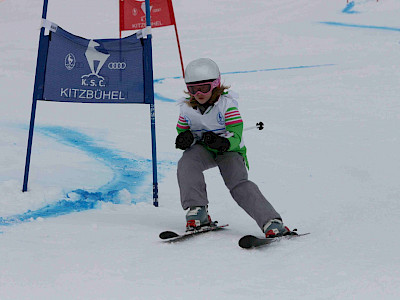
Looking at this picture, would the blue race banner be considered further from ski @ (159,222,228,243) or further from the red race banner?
the red race banner

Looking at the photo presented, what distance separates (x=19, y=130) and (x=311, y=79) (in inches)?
206

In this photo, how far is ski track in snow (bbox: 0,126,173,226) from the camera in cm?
375

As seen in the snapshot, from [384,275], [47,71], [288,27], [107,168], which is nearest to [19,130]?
[107,168]

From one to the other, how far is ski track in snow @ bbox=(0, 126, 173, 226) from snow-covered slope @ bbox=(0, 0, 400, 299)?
0.6 inches

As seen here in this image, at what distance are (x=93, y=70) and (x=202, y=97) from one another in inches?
39.9

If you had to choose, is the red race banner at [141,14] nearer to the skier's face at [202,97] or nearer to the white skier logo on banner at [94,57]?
the white skier logo on banner at [94,57]

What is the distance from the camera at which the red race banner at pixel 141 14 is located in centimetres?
956

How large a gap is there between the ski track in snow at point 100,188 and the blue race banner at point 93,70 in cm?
71

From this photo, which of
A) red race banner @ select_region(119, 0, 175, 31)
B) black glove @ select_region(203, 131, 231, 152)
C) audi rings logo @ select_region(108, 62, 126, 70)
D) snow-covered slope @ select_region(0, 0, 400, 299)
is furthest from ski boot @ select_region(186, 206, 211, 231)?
red race banner @ select_region(119, 0, 175, 31)

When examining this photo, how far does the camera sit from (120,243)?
3.01 metres

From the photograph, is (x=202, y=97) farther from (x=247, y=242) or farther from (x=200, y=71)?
(x=247, y=242)

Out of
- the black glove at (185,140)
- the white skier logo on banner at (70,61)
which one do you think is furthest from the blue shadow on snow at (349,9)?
the black glove at (185,140)

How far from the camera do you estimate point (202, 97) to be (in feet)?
11.1

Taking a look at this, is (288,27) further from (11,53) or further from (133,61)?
(133,61)
